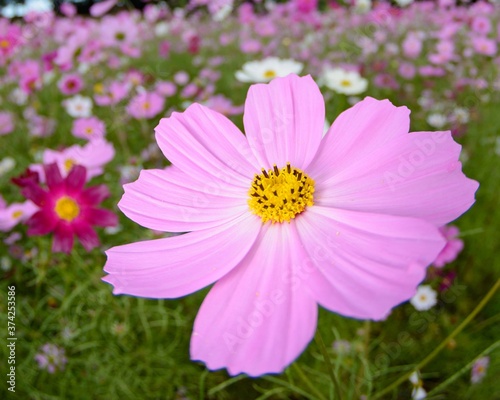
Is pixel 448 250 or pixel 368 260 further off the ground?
pixel 368 260

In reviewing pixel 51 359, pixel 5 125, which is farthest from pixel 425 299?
pixel 5 125

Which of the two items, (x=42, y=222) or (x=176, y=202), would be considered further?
(x=42, y=222)

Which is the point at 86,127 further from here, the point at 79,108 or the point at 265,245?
the point at 265,245

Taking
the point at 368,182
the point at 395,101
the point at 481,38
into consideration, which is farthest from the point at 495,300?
the point at 481,38

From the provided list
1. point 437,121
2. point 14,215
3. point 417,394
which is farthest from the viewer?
point 437,121

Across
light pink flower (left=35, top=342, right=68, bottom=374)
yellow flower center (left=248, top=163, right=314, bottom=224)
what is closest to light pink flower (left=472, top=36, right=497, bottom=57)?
yellow flower center (left=248, top=163, right=314, bottom=224)

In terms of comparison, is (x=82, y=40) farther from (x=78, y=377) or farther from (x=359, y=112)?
(x=359, y=112)

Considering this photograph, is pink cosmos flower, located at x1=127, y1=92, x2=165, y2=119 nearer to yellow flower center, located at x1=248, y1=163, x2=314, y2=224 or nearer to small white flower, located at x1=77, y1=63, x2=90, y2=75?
small white flower, located at x1=77, y1=63, x2=90, y2=75
